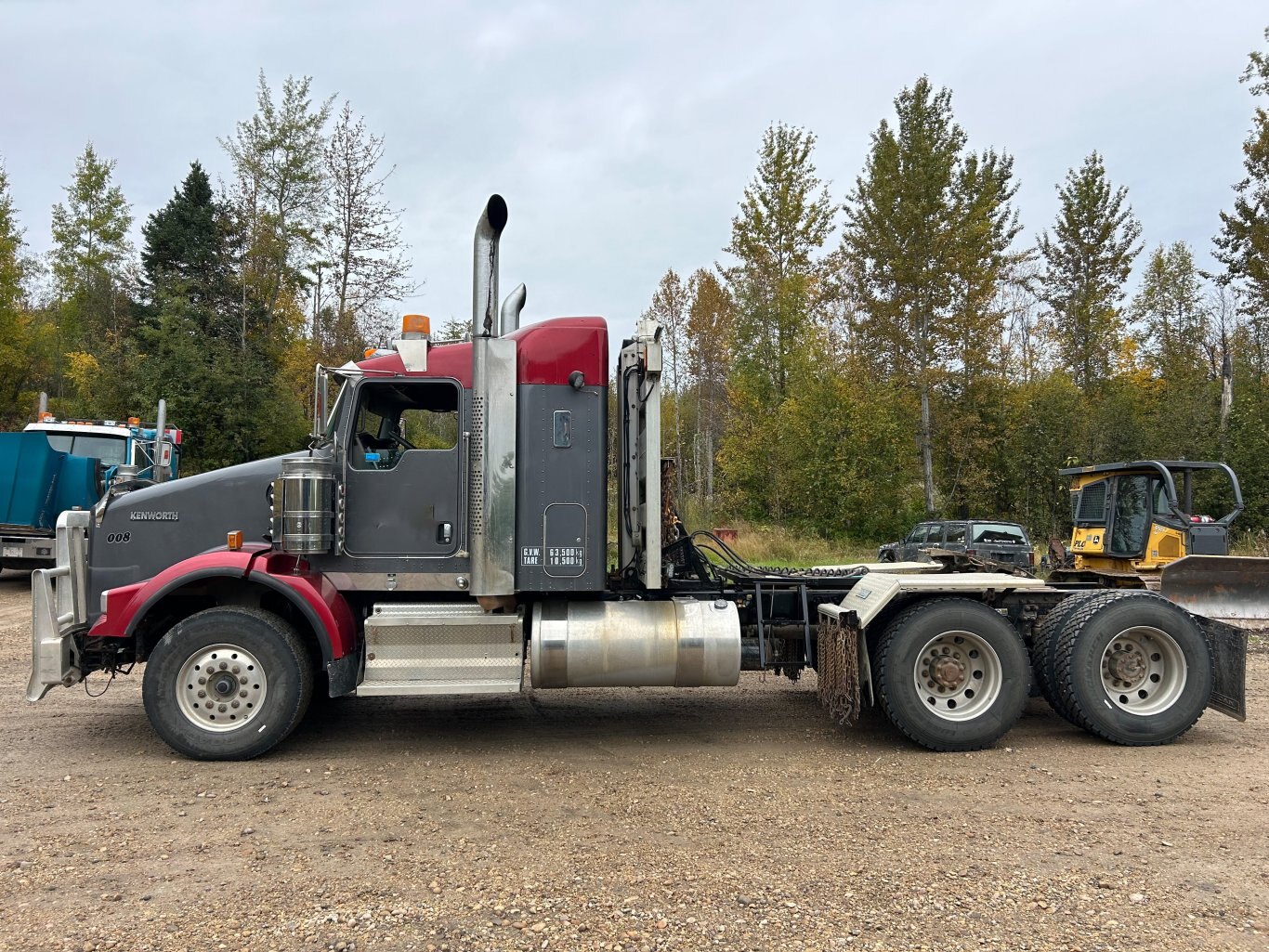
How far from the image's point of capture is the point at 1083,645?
19.1 feet

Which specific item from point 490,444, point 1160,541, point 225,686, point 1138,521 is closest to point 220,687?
point 225,686

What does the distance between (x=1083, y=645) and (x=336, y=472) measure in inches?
215

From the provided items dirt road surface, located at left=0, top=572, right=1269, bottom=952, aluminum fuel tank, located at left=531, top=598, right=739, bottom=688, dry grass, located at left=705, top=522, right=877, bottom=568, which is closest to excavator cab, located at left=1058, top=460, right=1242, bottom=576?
dirt road surface, located at left=0, top=572, right=1269, bottom=952

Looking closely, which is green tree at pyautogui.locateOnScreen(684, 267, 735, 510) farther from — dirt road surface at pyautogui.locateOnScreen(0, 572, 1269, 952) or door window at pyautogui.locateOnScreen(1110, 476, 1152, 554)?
dirt road surface at pyautogui.locateOnScreen(0, 572, 1269, 952)

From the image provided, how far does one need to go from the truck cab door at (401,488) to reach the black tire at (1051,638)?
4405 mm

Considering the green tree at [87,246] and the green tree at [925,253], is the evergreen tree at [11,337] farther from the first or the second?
the green tree at [925,253]

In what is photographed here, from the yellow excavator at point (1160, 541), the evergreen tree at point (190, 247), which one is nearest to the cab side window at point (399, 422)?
the yellow excavator at point (1160, 541)

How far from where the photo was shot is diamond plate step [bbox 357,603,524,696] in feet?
18.2

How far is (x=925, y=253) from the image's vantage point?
79.3ft

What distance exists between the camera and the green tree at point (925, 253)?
24094 mm

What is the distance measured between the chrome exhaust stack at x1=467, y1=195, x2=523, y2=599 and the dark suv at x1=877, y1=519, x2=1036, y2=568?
36.9 ft

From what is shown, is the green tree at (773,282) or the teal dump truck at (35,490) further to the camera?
the green tree at (773,282)

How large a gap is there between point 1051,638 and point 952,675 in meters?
0.84

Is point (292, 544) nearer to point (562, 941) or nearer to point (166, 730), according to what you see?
point (166, 730)
